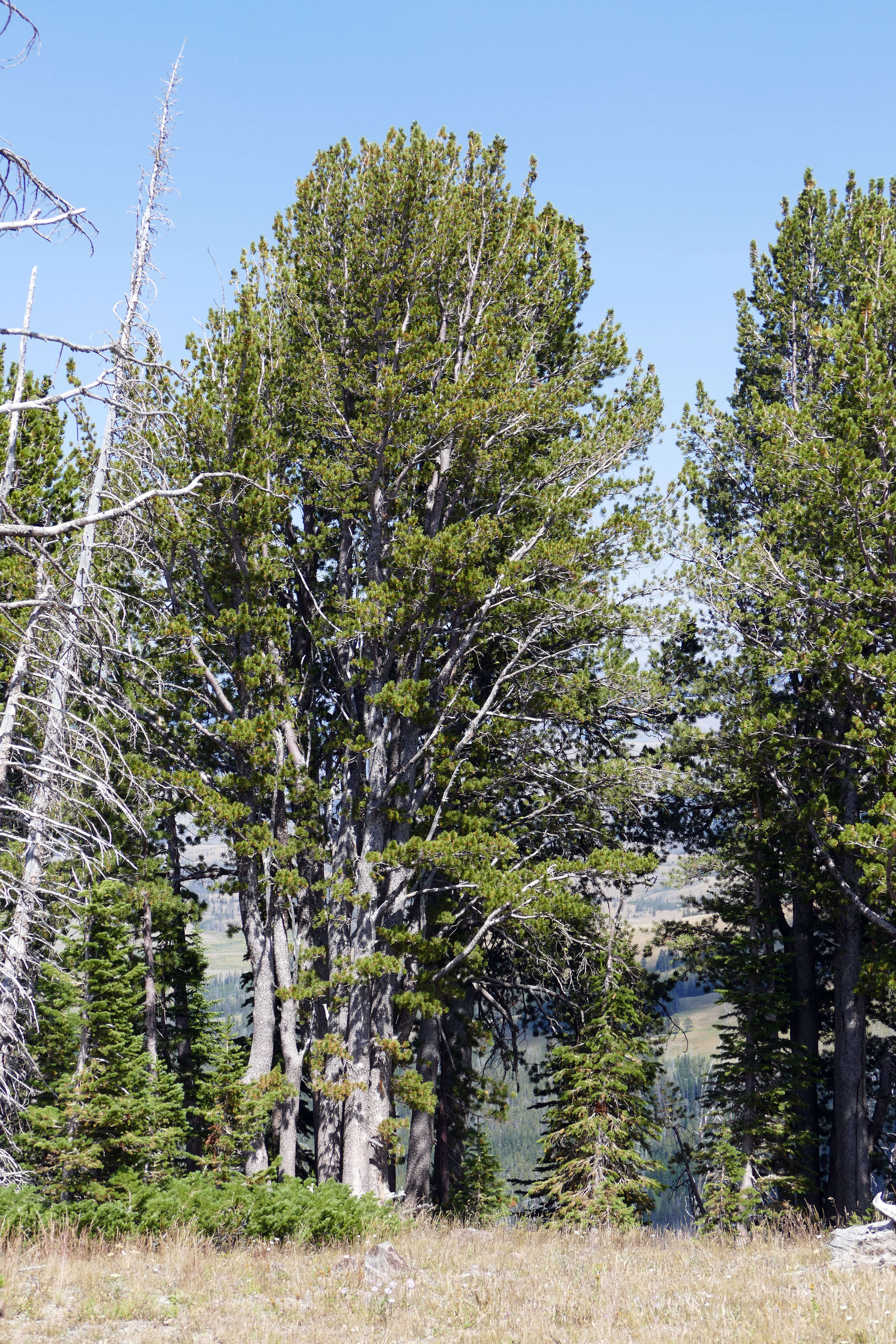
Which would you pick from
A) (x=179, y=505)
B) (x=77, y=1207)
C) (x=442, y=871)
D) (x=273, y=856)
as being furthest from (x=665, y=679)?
(x=77, y=1207)

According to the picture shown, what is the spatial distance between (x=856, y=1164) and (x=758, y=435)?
13226 mm

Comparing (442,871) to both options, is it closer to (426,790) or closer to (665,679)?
(426,790)

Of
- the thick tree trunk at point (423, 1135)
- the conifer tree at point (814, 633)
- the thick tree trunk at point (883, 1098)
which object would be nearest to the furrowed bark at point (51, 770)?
the thick tree trunk at point (423, 1135)

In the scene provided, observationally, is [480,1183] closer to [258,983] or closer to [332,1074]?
[332,1074]

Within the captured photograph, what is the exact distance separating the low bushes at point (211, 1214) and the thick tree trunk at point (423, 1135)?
4161mm

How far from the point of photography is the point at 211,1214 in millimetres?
10414

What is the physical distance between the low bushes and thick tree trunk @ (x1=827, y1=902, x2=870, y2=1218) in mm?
8629

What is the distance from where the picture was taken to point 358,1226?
10594 mm

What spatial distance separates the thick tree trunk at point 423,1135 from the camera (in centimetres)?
1520

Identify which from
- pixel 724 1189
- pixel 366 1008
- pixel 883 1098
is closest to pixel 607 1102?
pixel 724 1189

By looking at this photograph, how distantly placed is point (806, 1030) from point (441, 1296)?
40.9ft

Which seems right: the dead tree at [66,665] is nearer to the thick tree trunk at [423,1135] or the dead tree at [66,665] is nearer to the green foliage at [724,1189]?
the thick tree trunk at [423,1135]

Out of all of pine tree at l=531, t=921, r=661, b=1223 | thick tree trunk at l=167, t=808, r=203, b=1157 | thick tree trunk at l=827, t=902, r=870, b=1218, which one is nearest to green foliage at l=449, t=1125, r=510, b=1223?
pine tree at l=531, t=921, r=661, b=1223

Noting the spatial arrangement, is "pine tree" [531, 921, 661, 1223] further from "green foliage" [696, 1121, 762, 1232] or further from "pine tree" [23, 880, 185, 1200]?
"pine tree" [23, 880, 185, 1200]
